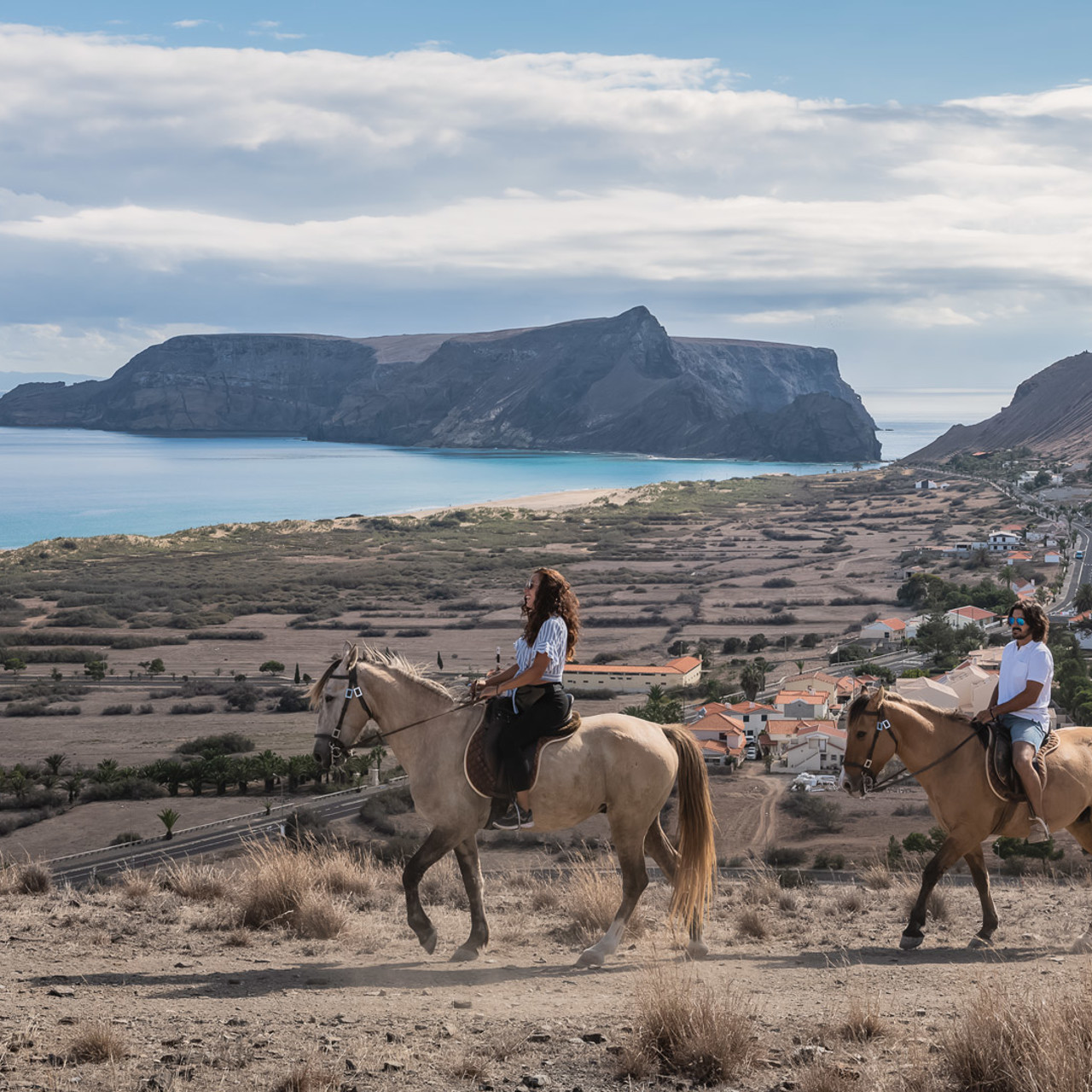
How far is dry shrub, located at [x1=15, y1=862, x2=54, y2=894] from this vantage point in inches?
368

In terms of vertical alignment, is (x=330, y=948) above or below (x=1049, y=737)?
below

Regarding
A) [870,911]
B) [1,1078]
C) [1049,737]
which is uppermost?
[1049,737]

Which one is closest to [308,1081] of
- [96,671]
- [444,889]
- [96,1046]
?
[96,1046]

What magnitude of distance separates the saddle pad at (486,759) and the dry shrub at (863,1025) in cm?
236

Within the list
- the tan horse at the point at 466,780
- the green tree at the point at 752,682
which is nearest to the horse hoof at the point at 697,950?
the tan horse at the point at 466,780

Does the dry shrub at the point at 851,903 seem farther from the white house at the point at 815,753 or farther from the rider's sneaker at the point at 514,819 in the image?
the white house at the point at 815,753

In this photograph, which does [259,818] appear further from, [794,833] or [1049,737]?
[1049,737]

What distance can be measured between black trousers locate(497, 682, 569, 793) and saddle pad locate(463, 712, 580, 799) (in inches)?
1.5

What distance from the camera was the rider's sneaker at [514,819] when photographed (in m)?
7.18

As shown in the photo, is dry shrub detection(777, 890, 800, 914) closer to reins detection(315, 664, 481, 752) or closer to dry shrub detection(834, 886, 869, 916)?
dry shrub detection(834, 886, 869, 916)

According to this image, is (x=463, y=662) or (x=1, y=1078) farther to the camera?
(x=463, y=662)

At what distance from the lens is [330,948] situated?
7.57 meters

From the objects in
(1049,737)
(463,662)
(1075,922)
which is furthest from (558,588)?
(463,662)

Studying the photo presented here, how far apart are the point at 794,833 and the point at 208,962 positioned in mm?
20261
